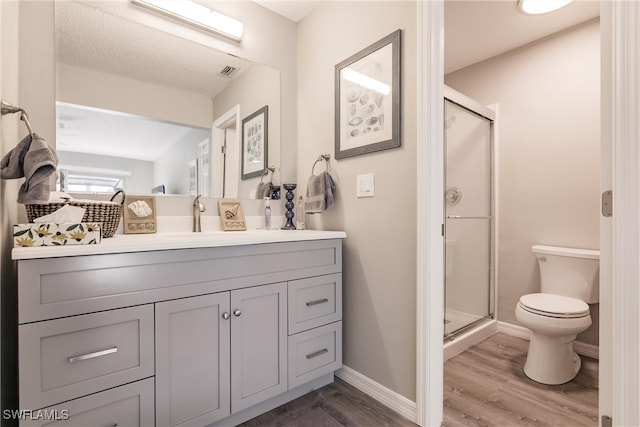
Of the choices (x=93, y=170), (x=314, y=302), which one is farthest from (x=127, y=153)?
(x=314, y=302)

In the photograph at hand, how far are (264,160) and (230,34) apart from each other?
79 centimetres

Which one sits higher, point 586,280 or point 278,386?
point 586,280

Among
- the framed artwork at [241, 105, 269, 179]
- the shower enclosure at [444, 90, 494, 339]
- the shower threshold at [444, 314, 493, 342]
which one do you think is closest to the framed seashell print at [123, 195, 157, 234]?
the framed artwork at [241, 105, 269, 179]

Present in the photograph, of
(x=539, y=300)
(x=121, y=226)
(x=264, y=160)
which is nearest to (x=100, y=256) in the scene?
(x=121, y=226)

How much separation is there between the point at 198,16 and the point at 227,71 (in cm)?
32

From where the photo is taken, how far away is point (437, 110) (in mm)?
1452

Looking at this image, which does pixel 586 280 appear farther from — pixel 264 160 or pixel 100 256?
pixel 100 256

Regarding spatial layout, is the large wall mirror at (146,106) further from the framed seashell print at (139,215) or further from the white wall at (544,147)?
the white wall at (544,147)

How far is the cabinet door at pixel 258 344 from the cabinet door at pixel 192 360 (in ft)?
0.15

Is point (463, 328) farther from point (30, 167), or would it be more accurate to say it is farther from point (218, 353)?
point (30, 167)

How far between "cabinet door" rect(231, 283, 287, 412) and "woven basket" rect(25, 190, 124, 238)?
61cm

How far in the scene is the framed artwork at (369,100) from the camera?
62.6 inches

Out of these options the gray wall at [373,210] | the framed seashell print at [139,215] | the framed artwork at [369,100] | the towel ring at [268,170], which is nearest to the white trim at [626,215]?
the gray wall at [373,210]

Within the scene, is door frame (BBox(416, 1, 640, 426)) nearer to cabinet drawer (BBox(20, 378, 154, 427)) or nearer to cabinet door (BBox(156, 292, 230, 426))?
cabinet door (BBox(156, 292, 230, 426))
